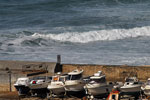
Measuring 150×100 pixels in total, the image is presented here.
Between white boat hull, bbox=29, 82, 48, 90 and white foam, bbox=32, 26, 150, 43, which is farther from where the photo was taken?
white foam, bbox=32, 26, 150, 43

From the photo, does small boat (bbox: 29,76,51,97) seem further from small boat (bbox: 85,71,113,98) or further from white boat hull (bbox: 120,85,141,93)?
white boat hull (bbox: 120,85,141,93)

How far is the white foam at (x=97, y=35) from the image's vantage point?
49.0m

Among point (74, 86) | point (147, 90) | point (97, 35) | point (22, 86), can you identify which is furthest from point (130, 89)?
point (97, 35)

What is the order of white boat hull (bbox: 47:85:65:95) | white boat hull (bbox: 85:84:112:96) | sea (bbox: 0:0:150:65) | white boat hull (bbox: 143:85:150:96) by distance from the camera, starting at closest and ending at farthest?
white boat hull (bbox: 143:85:150:96) → white boat hull (bbox: 85:84:112:96) → white boat hull (bbox: 47:85:65:95) → sea (bbox: 0:0:150:65)

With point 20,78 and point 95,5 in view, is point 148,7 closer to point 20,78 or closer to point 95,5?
point 95,5

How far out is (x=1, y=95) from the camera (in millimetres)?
25312

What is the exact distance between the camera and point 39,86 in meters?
25.1

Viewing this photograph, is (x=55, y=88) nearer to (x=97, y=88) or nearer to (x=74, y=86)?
(x=74, y=86)

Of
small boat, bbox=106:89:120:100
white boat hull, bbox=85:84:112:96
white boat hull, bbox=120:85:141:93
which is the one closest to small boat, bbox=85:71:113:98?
white boat hull, bbox=85:84:112:96

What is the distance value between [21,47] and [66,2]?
1049 inches

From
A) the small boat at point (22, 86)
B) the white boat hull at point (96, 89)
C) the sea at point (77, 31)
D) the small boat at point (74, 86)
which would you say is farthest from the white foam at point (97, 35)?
the white boat hull at point (96, 89)

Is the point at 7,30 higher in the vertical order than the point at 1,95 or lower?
higher

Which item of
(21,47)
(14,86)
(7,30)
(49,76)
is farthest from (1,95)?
(7,30)

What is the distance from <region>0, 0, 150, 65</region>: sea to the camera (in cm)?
3731
